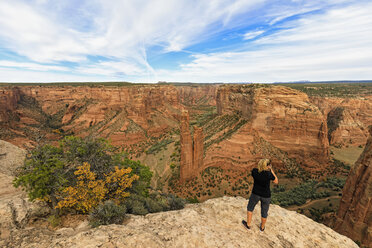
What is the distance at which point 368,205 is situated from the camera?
15070 mm

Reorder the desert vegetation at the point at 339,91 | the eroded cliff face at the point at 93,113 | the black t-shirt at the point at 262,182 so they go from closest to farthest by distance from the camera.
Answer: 1. the black t-shirt at the point at 262,182
2. the eroded cliff face at the point at 93,113
3. the desert vegetation at the point at 339,91

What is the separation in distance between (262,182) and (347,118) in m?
71.8

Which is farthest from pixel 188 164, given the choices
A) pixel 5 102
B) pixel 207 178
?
pixel 5 102

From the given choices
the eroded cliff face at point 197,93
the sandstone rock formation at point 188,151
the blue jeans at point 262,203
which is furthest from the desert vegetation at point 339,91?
the blue jeans at point 262,203

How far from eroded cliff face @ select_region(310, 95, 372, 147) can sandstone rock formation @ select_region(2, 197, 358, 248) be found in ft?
203

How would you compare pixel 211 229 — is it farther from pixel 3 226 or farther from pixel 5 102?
pixel 5 102

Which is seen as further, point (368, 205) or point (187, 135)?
point (187, 135)

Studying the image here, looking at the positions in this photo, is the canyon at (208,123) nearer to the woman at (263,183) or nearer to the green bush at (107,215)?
the green bush at (107,215)

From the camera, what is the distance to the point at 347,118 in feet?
182

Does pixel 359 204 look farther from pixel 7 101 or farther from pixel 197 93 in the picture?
pixel 197 93

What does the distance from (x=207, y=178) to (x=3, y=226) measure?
27872 millimetres

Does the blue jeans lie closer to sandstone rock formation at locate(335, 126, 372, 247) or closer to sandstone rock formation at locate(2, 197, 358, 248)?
sandstone rock formation at locate(2, 197, 358, 248)

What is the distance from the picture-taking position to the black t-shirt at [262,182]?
6.50 m

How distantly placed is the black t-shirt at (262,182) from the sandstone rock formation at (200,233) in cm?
192
